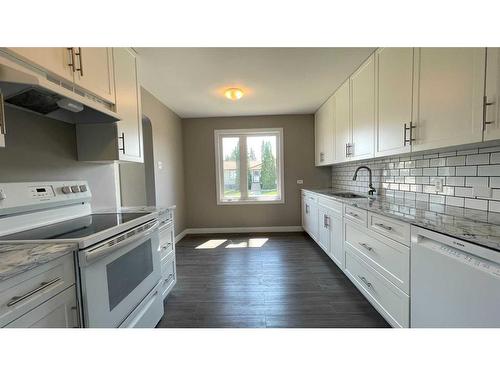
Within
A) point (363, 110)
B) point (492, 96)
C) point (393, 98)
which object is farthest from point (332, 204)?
point (492, 96)

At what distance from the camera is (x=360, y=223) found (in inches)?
81.6

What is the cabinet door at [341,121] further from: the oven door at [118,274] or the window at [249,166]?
the oven door at [118,274]

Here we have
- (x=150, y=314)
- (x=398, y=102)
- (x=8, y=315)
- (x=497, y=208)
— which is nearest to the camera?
(x=8, y=315)

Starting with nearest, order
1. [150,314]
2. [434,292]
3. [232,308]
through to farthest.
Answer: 1. [434,292]
2. [150,314]
3. [232,308]

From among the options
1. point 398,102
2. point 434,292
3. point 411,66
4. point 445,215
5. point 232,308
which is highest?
point 411,66

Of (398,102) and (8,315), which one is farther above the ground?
Answer: (398,102)

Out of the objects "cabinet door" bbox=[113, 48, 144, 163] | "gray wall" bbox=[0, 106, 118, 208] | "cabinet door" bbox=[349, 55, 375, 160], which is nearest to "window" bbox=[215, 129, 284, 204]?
"cabinet door" bbox=[349, 55, 375, 160]

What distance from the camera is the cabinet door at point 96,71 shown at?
1.42 metres

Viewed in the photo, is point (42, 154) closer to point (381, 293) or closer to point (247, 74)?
point (247, 74)
